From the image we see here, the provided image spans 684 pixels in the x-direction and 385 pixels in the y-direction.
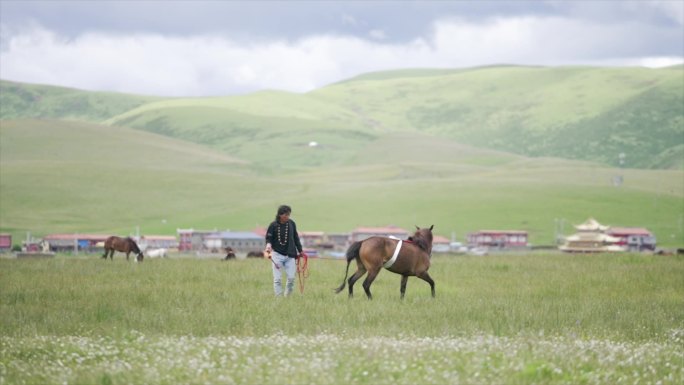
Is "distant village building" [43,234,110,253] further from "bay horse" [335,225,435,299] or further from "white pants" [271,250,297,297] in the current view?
"bay horse" [335,225,435,299]

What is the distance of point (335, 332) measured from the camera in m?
14.5

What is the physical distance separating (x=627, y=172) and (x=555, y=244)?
87.2 meters

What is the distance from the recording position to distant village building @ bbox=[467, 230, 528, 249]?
111031 millimetres

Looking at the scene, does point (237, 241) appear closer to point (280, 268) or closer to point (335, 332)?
point (280, 268)

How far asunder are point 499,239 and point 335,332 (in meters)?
100

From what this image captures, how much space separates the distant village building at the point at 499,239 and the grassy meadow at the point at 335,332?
8557cm

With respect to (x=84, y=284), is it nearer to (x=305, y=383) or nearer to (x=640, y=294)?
(x=640, y=294)

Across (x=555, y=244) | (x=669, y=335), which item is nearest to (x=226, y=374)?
(x=669, y=335)

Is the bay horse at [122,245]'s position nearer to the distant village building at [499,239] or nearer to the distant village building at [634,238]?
the distant village building at [499,239]

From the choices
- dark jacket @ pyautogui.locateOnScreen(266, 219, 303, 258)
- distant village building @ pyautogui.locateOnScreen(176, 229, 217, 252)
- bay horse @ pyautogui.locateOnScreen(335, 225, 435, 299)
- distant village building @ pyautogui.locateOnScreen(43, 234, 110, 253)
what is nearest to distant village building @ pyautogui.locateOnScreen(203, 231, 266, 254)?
distant village building @ pyautogui.locateOnScreen(176, 229, 217, 252)

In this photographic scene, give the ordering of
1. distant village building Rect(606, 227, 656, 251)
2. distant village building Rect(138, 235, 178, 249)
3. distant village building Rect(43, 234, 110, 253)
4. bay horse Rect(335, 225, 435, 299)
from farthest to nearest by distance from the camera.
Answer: distant village building Rect(606, 227, 656, 251), distant village building Rect(138, 235, 178, 249), distant village building Rect(43, 234, 110, 253), bay horse Rect(335, 225, 435, 299)

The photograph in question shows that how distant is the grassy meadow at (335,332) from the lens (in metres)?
10.9

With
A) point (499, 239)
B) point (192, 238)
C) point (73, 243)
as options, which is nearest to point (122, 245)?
point (73, 243)

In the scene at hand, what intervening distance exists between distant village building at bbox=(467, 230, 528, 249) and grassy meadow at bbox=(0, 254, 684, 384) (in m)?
85.6
